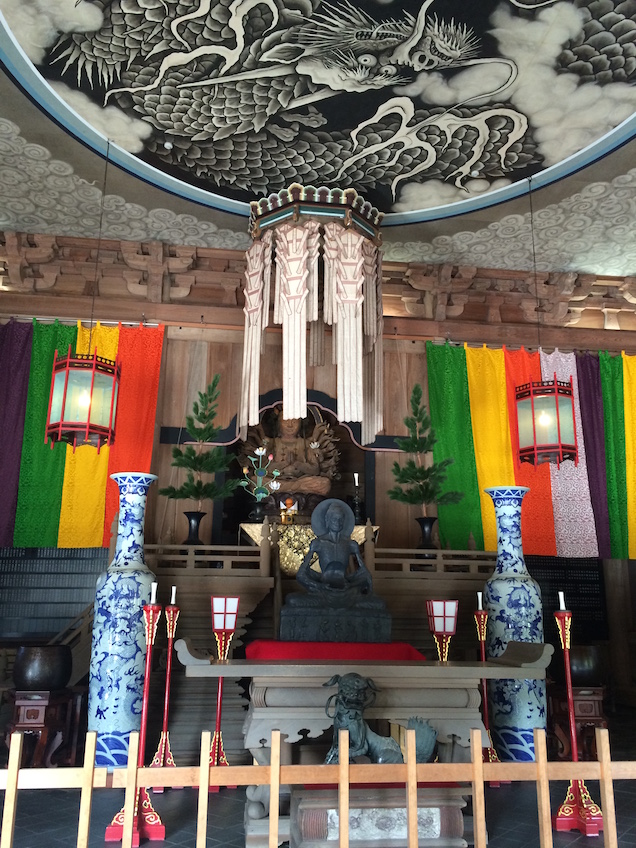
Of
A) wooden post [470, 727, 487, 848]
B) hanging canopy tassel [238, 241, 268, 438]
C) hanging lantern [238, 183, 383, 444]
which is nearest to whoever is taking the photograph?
wooden post [470, 727, 487, 848]

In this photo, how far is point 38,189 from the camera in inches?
223

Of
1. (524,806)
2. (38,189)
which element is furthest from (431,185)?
(524,806)

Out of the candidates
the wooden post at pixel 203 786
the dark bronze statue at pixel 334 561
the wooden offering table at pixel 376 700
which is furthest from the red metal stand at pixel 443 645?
the wooden post at pixel 203 786

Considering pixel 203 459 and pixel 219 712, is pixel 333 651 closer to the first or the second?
pixel 219 712

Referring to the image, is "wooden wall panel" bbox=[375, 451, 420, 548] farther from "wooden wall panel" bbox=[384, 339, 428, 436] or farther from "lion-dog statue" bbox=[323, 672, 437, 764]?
"lion-dog statue" bbox=[323, 672, 437, 764]

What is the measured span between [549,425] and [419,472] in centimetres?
116

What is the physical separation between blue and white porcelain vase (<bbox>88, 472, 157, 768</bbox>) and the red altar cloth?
698 mm

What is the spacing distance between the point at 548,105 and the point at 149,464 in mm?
4240

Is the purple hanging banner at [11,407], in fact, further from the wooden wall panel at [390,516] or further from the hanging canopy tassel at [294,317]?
the wooden wall panel at [390,516]

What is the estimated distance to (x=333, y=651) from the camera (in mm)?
3416

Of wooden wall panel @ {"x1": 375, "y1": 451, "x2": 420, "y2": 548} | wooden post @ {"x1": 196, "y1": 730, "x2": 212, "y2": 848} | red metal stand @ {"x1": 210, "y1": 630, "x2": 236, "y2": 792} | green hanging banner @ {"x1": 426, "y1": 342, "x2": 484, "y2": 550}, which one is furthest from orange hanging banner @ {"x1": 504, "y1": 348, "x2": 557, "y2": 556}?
wooden post @ {"x1": 196, "y1": 730, "x2": 212, "y2": 848}

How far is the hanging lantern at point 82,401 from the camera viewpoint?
477 centimetres

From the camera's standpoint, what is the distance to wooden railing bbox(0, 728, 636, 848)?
58.9 inches

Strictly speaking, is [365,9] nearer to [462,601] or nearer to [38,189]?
[38,189]
